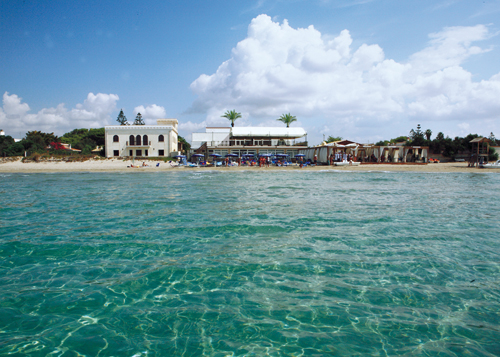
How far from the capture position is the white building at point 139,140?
162ft

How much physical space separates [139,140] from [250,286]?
1966 inches

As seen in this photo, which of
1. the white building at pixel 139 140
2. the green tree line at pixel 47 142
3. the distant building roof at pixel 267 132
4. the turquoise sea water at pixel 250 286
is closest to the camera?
the turquoise sea water at pixel 250 286

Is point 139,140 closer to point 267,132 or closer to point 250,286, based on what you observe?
point 267,132

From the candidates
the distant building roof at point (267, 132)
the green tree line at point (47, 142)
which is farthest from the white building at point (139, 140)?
the distant building roof at point (267, 132)

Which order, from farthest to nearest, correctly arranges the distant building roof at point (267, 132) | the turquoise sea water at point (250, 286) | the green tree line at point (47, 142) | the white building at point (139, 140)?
the distant building roof at point (267, 132)
the white building at point (139, 140)
the green tree line at point (47, 142)
the turquoise sea water at point (250, 286)

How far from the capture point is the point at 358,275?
16.7 ft

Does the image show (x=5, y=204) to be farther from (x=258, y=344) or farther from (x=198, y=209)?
(x=258, y=344)

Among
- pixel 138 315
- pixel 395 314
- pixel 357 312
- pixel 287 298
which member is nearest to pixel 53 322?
pixel 138 315

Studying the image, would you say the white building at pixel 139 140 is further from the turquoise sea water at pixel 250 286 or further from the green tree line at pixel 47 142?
the turquoise sea water at pixel 250 286

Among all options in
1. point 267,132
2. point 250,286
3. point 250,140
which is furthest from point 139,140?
point 250,286

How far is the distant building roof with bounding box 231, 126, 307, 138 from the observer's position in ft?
173

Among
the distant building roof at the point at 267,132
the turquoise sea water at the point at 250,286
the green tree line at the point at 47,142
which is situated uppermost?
the distant building roof at the point at 267,132

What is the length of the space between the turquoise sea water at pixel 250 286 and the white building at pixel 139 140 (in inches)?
1665

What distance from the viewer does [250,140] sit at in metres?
53.0
